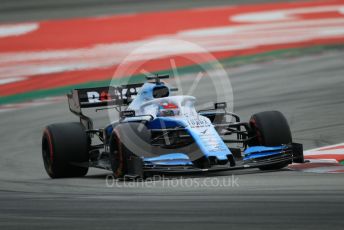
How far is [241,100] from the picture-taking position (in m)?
20.7

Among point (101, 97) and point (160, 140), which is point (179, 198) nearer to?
point (160, 140)

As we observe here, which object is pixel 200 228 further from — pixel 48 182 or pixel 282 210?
pixel 48 182

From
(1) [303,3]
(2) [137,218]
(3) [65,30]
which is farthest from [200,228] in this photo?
(1) [303,3]

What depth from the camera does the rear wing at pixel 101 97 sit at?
14203mm

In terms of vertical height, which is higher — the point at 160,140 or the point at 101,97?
the point at 101,97

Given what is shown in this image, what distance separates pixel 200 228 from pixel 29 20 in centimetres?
2290

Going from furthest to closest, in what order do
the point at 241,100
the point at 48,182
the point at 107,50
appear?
the point at 107,50 → the point at 241,100 → the point at 48,182

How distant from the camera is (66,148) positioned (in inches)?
527

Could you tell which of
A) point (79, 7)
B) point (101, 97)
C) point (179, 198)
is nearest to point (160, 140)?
point (101, 97)

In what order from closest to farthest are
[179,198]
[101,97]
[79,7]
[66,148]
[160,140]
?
[179,198] < [160,140] < [66,148] < [101,97] < [79,7]

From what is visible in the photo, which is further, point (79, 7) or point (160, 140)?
point (79, 7)

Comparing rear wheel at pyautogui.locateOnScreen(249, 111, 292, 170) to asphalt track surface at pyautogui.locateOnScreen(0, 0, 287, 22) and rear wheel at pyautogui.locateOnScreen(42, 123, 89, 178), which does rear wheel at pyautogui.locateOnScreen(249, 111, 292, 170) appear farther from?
asphalt track surface at pyautogui.locateOnScreen(0, 0, 287, 22)

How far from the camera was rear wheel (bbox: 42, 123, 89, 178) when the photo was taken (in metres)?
13.4

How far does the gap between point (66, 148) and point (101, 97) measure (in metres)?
1.25
